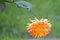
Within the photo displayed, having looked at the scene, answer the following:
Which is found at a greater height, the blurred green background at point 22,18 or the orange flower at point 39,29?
the blurred green background at point 22,18

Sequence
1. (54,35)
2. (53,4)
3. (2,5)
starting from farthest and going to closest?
(53,4) < (54,35) < (2,5)

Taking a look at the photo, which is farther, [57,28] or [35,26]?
[57,28]

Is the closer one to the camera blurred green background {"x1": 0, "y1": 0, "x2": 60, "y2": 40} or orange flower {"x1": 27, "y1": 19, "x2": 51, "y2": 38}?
orange flower {"x1": 27, "y1": 19, "x2": 51, "y2": 38}

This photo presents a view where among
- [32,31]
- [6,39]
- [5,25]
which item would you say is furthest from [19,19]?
[32,31]

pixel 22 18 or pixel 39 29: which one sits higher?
pixel 22 18

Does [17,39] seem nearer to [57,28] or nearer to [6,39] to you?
[6,39]

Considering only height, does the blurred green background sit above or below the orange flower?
above

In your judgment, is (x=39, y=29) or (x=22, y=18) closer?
(x=39, y=29)

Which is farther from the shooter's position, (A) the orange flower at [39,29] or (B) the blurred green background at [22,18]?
(B) the blurred green background at [22,18]
